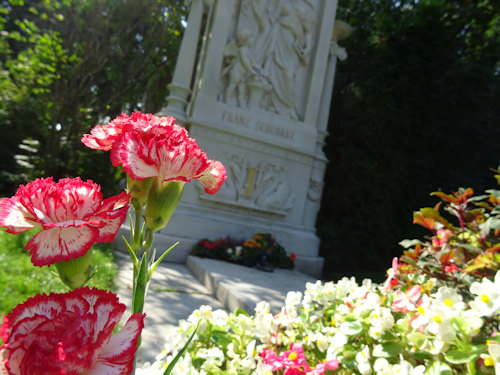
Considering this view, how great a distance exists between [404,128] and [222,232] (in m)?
3.50

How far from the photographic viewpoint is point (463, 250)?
1.28 metres

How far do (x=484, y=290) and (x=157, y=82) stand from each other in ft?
29.2

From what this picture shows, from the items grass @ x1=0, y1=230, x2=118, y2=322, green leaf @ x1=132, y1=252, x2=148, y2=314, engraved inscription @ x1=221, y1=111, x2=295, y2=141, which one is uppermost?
engraved inscription @ x1=221, y1=111, x2=295, y2=141

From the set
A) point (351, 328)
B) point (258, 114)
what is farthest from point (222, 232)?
point (351, 328)

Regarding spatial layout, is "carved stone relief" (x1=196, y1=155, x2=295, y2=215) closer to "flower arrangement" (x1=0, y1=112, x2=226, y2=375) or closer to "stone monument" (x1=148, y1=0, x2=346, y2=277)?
"stone monument" (x1=148, y1=0, x2=346, y2=277)

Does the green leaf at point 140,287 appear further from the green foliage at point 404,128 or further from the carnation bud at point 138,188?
the green foliage at point 404,128

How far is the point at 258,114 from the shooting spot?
548cm

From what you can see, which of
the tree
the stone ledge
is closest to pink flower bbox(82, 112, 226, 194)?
the stone ledge

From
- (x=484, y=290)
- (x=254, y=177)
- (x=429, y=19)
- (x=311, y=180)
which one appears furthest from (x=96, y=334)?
(x=429, y=19)

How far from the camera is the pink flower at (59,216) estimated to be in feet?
1.43

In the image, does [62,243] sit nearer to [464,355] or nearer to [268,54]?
[464,355]

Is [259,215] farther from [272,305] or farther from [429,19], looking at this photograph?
[429,19]

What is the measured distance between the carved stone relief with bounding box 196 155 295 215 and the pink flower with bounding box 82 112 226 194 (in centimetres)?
448

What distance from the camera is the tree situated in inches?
290
